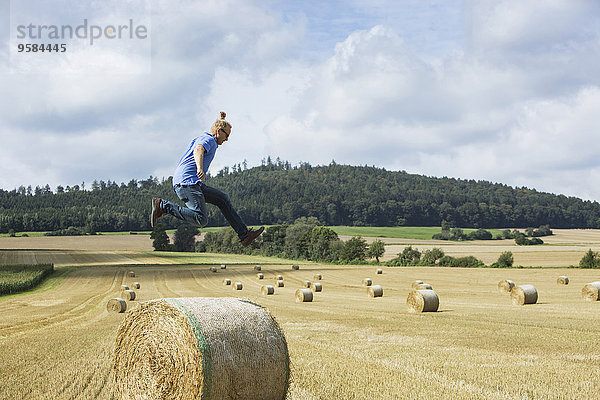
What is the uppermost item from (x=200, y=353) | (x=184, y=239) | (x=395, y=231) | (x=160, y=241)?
(x=395, y=231)

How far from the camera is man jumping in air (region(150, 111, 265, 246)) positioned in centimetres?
670

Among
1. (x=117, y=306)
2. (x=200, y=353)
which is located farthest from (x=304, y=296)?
(x=200, y=353)

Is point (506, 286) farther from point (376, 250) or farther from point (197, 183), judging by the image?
point (376, 250)

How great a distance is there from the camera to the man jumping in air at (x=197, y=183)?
670cm

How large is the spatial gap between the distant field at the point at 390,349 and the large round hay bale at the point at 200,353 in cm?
87

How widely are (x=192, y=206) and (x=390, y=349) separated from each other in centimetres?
670

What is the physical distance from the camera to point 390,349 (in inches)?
466

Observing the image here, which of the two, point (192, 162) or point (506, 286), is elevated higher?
point (192, 162)

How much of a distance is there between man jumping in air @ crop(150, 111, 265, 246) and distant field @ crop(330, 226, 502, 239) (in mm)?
92096

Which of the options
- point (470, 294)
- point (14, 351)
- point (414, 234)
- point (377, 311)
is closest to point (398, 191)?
point (414, 234)

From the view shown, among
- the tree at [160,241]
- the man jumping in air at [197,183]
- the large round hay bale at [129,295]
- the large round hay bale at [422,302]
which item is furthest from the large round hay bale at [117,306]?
the tree at [160,241]

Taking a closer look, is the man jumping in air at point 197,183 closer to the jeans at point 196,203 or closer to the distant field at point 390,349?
the jeans at point 196,203

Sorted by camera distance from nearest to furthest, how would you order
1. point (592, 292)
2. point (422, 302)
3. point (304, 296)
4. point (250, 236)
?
1. point (250, 236)
2. point (422, 302)
3. point (592, 292)
4. point (304, 296)

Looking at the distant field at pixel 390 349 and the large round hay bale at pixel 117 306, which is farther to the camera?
the large round hay bale at pixel 117 306
